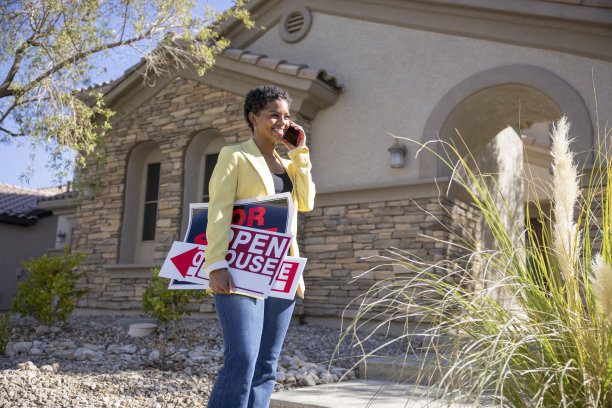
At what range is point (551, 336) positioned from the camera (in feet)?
6.10

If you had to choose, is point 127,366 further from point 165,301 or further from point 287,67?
point 287,67

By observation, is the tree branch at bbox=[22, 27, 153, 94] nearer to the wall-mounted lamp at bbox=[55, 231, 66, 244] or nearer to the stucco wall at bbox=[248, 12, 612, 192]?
the stucco wall at bbox=[248, 12, 612, 192]

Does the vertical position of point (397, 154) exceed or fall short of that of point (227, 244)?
it exceeds it

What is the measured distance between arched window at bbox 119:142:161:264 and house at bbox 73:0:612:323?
26 millimetres

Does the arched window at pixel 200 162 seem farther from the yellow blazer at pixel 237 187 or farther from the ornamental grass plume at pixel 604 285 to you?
the ornamental grass plume at pixel 604 285

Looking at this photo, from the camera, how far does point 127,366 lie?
490 centimetres

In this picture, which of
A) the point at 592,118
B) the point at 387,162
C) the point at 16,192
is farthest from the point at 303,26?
the point at 16,192

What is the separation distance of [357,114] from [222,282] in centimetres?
639

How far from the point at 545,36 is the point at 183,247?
6.30 m

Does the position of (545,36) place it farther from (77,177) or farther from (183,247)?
(77,177)

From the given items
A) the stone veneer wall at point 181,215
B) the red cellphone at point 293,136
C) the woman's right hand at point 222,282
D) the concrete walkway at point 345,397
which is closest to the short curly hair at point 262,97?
the red cellphone at point 293,136

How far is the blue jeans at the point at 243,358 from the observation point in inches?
82.7

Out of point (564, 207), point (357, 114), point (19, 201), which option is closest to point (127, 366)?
point (564, 207)

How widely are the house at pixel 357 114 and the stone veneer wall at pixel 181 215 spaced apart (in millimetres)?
22
